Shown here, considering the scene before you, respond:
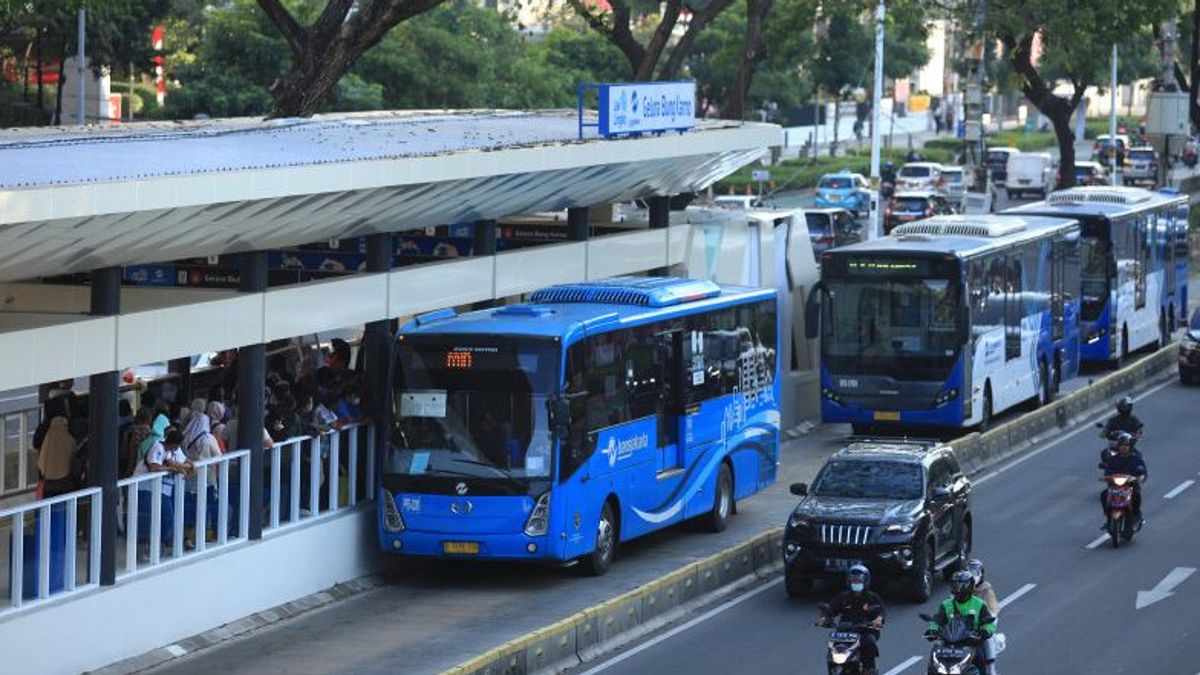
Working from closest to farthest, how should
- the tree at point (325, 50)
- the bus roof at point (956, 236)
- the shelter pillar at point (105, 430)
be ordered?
1. the shelter pillar at point (105, 430)
2. the tree at point (325, 50)
3. the bus roof at point (956, 236)

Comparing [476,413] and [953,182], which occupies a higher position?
[953,182]

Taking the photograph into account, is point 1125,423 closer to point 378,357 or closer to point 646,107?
point 646,107

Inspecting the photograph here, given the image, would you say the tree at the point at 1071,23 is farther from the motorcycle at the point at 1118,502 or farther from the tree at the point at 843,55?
the tree at the point at 843,55

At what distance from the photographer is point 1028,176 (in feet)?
307

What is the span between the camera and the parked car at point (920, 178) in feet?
279

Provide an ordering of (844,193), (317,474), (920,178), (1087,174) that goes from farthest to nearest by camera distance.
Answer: (1087,174)
(920,178)
(844,193)
(317,474)

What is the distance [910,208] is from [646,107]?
1720 inches

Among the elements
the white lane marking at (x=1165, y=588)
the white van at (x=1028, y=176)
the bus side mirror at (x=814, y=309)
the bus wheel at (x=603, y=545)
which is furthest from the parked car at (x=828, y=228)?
the bus wheel at (x=603, y=545)

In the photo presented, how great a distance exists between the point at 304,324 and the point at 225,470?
2010 millimetres

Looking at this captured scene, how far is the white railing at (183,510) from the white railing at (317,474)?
56 cm

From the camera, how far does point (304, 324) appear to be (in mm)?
23719

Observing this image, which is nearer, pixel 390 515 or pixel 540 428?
pixel 540 428

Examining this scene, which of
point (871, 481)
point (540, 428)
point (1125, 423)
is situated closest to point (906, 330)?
point (1125, 423)

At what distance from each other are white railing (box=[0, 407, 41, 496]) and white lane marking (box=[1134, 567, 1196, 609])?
11547 mm
